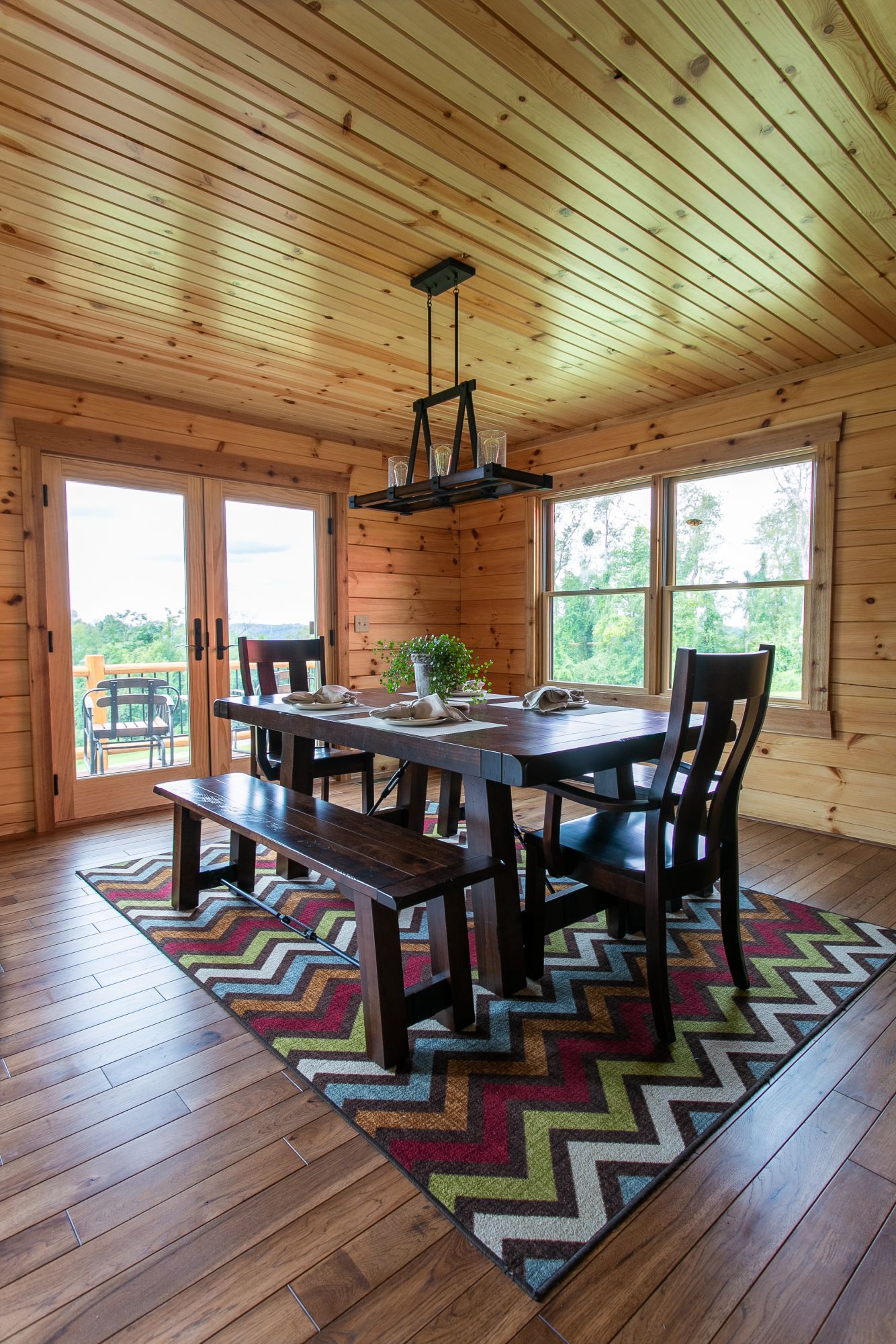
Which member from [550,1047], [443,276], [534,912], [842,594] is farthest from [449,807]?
[443,276]

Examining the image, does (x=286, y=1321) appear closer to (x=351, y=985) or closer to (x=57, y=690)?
(x=351, y=985)

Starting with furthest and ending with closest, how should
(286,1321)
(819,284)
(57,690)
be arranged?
(57,690), (819,284), (286,1321)

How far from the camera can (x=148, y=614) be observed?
424 centimetres

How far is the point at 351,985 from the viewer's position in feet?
7.30

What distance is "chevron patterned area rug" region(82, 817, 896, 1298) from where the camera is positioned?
143 centimetres

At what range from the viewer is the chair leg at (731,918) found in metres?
2.14

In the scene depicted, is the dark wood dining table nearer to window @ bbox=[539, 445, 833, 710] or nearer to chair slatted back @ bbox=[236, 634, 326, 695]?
chair slatted back @ bbox=[236, 634, 326, 695]

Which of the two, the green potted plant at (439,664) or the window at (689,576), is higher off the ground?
the window at (689,576)

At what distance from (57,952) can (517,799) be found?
2.69m

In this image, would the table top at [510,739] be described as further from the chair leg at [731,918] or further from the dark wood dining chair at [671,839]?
the chair leg at [731,918]

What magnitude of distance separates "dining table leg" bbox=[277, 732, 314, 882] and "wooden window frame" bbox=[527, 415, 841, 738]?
2280 millimetres

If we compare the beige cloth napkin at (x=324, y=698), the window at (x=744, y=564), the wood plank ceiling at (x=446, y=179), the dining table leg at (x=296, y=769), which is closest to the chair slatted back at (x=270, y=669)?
the dining table leg at (x=296, y=769)

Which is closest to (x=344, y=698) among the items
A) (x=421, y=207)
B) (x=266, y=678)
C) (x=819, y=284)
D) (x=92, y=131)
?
(x=266, y=678)

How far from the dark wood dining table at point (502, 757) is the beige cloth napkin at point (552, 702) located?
0.08 meters
